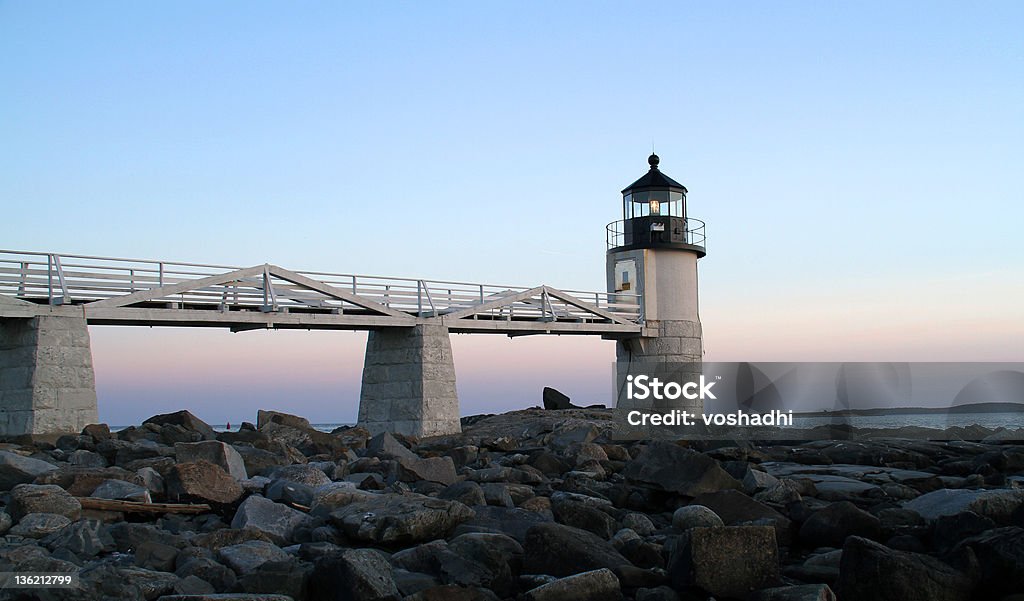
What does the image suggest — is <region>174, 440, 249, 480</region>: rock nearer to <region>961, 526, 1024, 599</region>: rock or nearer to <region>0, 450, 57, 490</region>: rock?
<region>0, 450, 57, 490</region>: rock

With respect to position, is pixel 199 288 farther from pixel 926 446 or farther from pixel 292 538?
pixel 926 446

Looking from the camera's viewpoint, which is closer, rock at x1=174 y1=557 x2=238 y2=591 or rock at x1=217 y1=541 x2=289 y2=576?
rock at x1=174 y1=557 x2=238 y2=591

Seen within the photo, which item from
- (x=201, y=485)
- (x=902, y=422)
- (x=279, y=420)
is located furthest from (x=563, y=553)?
(x=902, y=422)

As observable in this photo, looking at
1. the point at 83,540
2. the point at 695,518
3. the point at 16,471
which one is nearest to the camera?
the point at 83,540

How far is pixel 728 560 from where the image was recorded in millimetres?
6352

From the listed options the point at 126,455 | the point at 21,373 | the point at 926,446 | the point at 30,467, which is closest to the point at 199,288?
the point at 21,373

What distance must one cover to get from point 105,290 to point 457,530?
12.0 metres

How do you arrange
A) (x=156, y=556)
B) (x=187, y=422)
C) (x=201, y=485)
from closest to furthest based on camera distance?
(x=156, y=556) < (x=201, y=485) < (x=187, y=422)

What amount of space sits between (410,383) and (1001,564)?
49.2ft

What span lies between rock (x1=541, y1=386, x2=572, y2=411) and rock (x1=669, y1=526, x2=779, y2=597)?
77.6 feet

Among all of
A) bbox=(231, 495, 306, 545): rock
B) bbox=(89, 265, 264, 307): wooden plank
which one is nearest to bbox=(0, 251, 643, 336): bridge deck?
bbox=(89, 265, 264, 307): wooden plank

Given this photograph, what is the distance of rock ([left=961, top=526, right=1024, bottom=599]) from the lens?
6.20m

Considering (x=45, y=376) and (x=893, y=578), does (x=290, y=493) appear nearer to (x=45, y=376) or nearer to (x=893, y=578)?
(x=893, y=578)

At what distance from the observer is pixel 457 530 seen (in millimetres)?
7445
